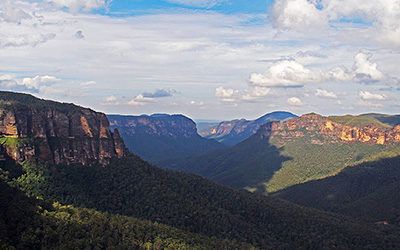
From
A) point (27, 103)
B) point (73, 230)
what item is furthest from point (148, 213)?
point (27, 103)

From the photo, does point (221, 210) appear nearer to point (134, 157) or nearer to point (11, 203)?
point (134, 157)

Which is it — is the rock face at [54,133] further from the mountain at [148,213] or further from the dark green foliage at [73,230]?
the dark green foliage at [73,230]

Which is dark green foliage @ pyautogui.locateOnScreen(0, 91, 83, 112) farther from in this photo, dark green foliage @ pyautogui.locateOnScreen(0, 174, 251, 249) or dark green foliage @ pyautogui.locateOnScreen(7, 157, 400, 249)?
dark green foliage @ pyautogui.locateOnScreen(0, 174, 251, 249)

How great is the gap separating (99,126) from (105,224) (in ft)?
180

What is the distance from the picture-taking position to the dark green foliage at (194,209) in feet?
408

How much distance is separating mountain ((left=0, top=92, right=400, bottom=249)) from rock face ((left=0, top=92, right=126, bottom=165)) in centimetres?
155

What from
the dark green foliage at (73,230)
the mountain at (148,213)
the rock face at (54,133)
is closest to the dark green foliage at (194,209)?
the mountain at (148,213)

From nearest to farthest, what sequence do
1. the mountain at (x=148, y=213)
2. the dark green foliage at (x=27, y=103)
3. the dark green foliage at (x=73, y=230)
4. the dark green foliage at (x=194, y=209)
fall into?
the dark green foliage at (x=73, y=230) < the mountain at (x=148, y=213) < the dark green foliage at (x=194, y=209) < the dark green foliage at (x=27, y=103)

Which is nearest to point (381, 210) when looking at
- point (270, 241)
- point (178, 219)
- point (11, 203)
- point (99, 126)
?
point (270, 241)

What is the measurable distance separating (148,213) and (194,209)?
11617mm

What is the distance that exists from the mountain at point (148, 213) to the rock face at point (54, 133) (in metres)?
1.55

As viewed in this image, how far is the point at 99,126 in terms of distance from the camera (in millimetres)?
149000

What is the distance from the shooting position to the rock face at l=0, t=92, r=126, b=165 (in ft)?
422

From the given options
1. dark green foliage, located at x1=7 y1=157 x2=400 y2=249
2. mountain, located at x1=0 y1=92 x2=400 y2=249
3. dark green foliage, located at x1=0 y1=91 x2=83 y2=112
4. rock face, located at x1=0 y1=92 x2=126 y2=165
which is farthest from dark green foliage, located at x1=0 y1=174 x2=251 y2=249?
dark green foliage, located at x1=0 y1=91 x2=83 y2=112
